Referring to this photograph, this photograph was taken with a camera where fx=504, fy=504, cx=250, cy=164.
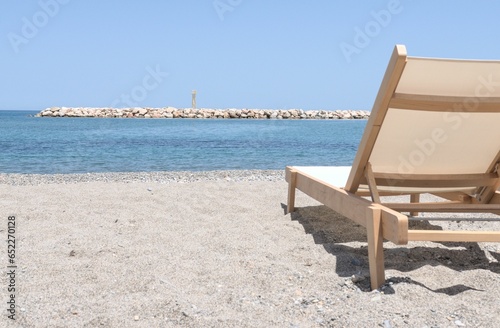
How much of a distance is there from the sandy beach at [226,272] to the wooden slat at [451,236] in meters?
0.24

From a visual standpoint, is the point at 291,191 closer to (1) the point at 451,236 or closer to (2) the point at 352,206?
(2) the point at 352,206

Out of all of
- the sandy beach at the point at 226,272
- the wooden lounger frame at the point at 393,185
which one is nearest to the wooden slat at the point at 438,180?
the wooden lounger frame at the point at 393,185

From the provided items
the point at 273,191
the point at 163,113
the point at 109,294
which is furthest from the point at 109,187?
the point at 163,113

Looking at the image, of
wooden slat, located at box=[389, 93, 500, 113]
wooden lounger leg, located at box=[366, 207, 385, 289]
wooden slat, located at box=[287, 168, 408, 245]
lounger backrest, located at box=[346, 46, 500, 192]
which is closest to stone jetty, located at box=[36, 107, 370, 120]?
wooden slat, located at box=[287, 168, 408, 245]

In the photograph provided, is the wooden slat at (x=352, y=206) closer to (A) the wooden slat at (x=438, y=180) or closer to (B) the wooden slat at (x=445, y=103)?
(A) the wooden slat at (x=438, y=180)

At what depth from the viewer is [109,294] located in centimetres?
234

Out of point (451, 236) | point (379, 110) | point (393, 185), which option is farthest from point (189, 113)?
point (451, 236)

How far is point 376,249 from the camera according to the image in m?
2.44

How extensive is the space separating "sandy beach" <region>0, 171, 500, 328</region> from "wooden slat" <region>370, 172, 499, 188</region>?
39 cm

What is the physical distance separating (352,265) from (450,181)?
93 cm

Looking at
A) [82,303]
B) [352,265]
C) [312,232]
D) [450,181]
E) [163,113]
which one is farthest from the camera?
[163,113]

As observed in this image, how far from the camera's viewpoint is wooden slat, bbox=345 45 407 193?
2.29 metres

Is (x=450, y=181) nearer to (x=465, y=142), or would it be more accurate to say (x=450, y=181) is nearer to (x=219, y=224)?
(x=465, y=142)

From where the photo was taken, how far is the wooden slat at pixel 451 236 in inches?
91.4
